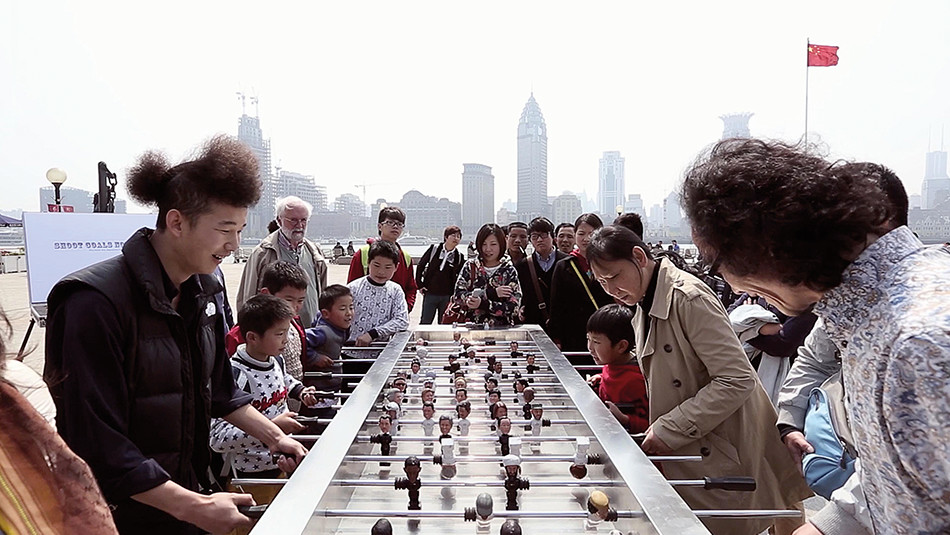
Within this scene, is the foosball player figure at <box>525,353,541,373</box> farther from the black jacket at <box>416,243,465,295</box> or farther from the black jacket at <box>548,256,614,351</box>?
the black jacket at <box>416,243,465,295</box>

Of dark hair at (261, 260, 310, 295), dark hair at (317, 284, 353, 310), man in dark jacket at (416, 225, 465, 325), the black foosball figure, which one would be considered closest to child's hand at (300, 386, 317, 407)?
dark hair at (261, 260, 310, 295)

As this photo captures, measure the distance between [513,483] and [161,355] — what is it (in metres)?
1.19

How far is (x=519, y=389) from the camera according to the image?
9.57 ft

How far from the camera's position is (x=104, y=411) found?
1.60m

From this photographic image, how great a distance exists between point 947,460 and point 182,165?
212 centimetres

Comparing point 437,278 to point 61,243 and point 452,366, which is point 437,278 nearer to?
point 452,366

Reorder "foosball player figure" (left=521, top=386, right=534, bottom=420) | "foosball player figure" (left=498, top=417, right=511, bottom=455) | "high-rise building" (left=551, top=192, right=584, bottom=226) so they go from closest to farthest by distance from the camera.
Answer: "foosball player figure" (left=498, top=417, right=511, bottom=455)
"foosball player figure" (left=521, top=386, right=534, bottom=420)
"high-rise building" (left=551, top=192, right=584, bottom=226)

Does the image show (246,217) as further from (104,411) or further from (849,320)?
(849,320)

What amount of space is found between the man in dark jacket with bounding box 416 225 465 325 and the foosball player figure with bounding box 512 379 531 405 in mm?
3407

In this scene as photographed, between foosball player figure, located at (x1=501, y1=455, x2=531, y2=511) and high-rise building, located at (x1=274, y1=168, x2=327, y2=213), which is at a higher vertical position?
high-rise building, located at (x1=274, y1=168, x2=327, y2=213)

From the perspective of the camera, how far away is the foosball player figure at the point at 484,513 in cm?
163

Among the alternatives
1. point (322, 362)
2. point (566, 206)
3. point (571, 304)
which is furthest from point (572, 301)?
point (566, 206)

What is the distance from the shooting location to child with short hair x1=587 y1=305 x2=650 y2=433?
292 centimetres

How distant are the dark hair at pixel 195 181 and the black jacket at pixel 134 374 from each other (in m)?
0.14
